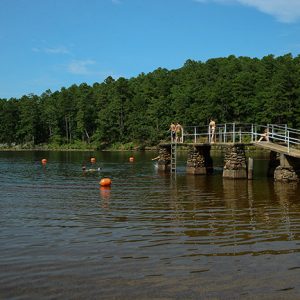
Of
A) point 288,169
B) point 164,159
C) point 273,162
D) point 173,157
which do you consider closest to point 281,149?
point 288,169

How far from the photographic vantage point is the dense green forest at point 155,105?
264ft

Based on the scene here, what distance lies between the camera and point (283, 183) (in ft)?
89.0

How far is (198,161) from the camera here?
36.1 m

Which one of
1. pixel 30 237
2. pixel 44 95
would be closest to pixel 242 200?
pixel 30 237

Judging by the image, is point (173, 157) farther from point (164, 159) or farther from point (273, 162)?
point (273, 162)

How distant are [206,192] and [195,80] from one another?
84.4 metres

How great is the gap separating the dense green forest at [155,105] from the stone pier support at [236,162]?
47.3 meters

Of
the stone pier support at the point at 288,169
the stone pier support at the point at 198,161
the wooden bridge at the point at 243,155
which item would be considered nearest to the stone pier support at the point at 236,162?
the wooden bridge at the point at 243,155

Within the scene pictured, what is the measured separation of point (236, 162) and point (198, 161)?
5.64 metres

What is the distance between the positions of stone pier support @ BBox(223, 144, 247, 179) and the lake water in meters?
8.65

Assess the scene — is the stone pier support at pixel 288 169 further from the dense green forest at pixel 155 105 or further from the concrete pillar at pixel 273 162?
the dense green forest at pixel 155 105

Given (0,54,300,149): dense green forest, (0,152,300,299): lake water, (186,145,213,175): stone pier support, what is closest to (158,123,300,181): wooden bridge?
(186,145,213,175): stone pier support

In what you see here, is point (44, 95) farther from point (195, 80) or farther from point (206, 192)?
point (206, 192)

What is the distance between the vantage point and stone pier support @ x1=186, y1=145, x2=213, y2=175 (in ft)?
117
